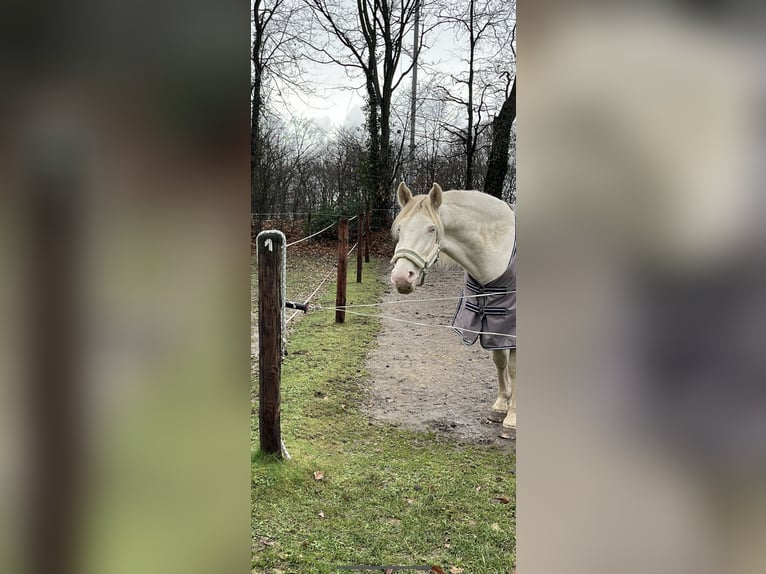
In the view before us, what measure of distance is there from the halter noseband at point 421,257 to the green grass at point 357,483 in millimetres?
117

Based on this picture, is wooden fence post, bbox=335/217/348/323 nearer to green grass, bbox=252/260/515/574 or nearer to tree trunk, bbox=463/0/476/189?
green grass, bbox=252/260/515/574

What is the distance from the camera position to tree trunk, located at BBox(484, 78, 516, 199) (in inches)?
61.5

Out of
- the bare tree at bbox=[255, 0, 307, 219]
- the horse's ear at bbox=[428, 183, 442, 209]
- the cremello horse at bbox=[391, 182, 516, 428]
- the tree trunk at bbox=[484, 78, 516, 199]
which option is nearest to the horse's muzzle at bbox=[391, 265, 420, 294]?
the cremello horse at bbox=[391, 182, 516, 428]

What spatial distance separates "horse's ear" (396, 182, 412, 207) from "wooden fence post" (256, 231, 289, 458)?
1.27 feet

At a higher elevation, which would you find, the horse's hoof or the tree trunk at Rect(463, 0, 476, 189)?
the tree trunk at Rect(463, 0, 476, 189)

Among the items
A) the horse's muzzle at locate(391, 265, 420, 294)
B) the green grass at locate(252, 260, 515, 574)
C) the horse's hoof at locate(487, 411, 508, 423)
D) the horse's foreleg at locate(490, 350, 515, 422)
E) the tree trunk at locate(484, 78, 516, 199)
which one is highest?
the tree trunk at locate(484, 78, 516, 199)

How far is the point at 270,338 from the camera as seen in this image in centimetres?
165

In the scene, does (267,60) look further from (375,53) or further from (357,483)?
(357,483)

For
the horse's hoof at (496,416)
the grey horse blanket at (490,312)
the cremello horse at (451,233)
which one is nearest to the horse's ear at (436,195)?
the cremello horse at (451,233)

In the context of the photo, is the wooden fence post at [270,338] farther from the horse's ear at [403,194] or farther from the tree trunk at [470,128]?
the tree trunk at [470,128]

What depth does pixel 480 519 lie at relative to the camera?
5.40 feet

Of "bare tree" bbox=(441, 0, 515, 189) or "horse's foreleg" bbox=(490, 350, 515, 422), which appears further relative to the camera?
"horse's foreleg" bbox=(490, 350, 515, 422)
